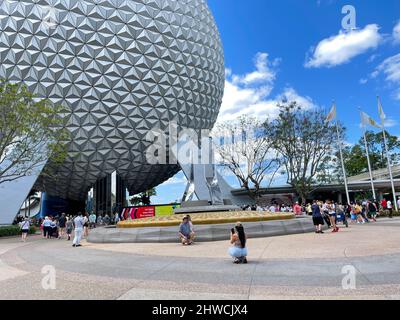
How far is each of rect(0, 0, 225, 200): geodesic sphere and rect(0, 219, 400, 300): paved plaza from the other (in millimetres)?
18873

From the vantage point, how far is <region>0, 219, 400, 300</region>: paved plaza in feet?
18.4

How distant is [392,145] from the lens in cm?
6469

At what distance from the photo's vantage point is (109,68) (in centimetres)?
2781

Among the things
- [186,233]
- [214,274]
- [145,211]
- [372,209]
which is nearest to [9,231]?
[145,211]

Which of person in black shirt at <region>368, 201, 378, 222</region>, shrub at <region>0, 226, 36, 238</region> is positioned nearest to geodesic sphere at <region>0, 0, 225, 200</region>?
shrub at <region>0, 226, 36, 238</region>

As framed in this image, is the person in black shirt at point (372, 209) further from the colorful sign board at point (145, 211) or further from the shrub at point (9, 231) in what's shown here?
the shrub at point (9, 231)

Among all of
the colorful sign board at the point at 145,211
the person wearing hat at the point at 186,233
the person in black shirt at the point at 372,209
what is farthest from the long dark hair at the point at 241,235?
the colorful sign board at the point at 145,211

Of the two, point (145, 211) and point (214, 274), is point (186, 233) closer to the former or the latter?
point (214, 274)

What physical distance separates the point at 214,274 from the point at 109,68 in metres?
24.2

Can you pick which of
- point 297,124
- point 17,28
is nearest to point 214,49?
point 297,124

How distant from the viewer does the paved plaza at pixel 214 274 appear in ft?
18.4

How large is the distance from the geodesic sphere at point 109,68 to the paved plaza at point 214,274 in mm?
18873
